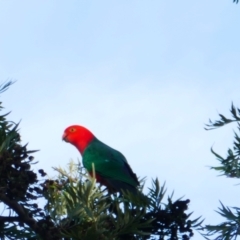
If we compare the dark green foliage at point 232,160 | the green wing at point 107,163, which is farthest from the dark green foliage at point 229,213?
the green wing at point 107,163

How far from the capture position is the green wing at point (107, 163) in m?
4.14

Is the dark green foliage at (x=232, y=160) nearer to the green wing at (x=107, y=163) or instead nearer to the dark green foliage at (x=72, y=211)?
the dark green foliage at (x=72, y=211)

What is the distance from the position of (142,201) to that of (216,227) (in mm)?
312

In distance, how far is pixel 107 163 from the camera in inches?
193

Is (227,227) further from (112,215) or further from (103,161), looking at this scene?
(103,161)

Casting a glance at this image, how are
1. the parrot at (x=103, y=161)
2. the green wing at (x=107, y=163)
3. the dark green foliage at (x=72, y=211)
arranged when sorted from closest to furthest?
the dark green foliage at (x=72, y=211) < the parrot at (x=103, y=161) < the green wing at (x=107, y=163)

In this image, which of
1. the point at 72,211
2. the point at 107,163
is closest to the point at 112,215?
the point at 72,211

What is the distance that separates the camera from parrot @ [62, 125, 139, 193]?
3810 millimetres

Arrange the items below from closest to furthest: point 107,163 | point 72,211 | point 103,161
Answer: point 72,211 < point 107,163 < point 103,161

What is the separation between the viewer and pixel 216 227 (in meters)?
2.21

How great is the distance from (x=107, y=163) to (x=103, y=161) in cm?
14

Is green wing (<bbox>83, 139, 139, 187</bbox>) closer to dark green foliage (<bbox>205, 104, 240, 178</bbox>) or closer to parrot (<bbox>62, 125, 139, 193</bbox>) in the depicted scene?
parrot (<bbox>62, 125, 139, 193</bbox>)

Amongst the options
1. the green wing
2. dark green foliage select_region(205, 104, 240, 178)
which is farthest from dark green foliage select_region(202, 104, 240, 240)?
the green wing

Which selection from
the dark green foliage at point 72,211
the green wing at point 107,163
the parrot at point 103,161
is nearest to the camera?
the dark green foliage at point 72,211
